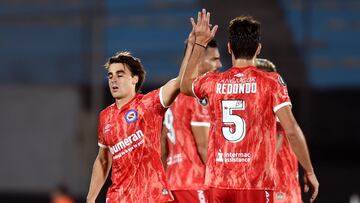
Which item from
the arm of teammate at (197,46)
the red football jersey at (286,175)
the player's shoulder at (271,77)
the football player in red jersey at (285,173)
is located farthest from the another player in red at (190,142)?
the player's shoulder at (271,77)

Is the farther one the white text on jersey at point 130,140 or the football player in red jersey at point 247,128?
the white text on jersey at point 130,140

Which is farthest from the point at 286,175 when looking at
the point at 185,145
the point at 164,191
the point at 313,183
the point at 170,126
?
the point at 313,183

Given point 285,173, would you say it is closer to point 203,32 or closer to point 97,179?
point 97,179

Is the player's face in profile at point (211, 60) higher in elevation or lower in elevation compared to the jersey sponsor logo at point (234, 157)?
higher

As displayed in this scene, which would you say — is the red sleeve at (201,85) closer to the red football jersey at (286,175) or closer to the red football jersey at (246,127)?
the red football jersey at (246,127)

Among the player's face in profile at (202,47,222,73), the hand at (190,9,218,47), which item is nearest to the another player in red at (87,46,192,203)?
the hand at (190,9,218,47)

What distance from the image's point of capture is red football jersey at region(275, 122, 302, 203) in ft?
22.3

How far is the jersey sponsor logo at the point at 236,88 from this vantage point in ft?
17.5

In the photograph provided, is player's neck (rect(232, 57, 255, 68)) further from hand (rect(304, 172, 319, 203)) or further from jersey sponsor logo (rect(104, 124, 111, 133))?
jersey sponsor logo (rect(104, 124, 111, 133))

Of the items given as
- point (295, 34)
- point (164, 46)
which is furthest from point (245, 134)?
point (164, 46)

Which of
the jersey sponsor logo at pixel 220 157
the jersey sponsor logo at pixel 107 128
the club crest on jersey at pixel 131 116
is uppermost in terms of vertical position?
the club crest on jersey at pixel 131 116

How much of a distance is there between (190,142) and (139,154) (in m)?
1.32

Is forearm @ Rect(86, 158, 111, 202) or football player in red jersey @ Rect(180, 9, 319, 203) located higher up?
football player in red jersey @ Rect(180, 9, 319, 203)

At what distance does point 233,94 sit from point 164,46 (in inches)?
518
